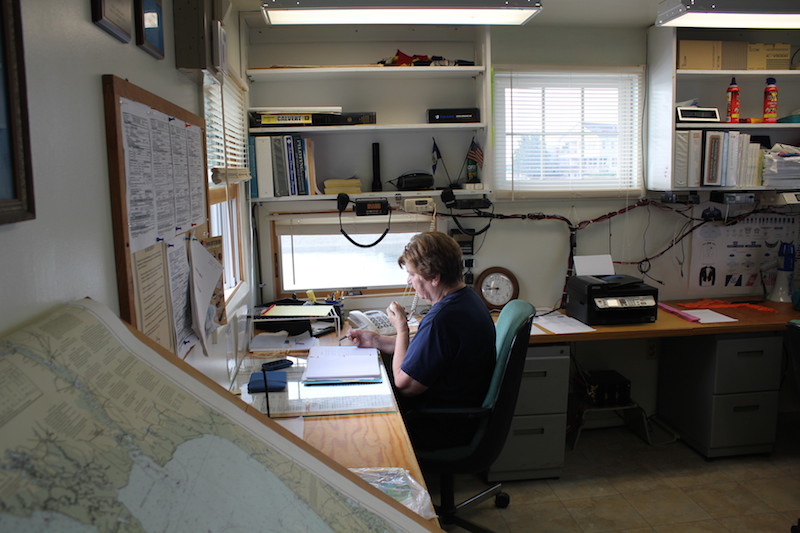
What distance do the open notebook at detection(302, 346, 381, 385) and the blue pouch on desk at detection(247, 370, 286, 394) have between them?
9cm

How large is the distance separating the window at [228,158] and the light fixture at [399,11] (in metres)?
0.38

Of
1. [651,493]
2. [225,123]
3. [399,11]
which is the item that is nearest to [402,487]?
[225,123]

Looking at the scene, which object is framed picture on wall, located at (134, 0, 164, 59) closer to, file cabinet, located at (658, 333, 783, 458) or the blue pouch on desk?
the blue pouch on desk

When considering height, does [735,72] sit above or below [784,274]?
above

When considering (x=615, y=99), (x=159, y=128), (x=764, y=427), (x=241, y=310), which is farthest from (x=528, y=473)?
(x=159, y=128)

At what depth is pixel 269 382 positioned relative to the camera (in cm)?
218

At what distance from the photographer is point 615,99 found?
3.64 metres

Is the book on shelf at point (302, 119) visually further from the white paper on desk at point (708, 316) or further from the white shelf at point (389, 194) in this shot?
the white paper on desk at point (708, 316)

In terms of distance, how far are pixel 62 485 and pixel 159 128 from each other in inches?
41.8

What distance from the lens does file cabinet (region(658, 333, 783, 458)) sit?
3266 millimetres

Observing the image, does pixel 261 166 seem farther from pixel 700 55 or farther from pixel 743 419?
pixel 743 419

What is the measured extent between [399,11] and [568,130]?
1513 millimetres

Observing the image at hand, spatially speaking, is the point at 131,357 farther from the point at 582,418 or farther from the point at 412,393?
the point at 582,418

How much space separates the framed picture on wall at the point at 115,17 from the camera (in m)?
1.07
